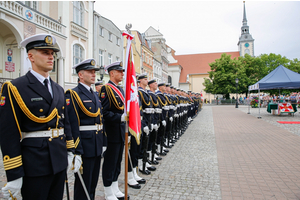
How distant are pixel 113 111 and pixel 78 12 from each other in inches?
666

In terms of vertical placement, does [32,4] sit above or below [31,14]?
above

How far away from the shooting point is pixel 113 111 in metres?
3.64

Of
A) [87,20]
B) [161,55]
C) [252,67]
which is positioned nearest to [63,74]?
[87,20]

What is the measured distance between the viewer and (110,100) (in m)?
3.56

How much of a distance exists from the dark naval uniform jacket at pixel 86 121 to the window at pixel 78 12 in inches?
654

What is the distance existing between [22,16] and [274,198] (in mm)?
13318

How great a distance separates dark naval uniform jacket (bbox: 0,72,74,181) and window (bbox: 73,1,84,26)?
17.3m

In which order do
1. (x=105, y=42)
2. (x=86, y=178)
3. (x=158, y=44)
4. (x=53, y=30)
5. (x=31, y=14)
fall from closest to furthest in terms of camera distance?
1. (x=86, y=178)
2. (x=31, y=14)
3. (x=53, y=30)
4. (x=105, y=42)
5. (x=158, y=44)

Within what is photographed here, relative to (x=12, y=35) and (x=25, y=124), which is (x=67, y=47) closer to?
(x=12, y=35)

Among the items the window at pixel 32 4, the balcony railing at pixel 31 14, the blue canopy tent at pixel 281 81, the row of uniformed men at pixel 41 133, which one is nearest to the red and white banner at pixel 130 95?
the row of uniformed men at pixel 41 133

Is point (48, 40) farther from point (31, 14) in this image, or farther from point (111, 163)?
point (31, 14)

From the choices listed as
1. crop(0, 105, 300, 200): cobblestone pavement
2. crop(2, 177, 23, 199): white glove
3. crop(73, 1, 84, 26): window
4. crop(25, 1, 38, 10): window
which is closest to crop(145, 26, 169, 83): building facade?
crop(73, 1, 84, 26): window

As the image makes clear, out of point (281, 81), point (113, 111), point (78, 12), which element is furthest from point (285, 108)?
point (78, 12)

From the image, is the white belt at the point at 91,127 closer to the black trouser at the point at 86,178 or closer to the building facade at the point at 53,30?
the black trouser at the point at 86,178
